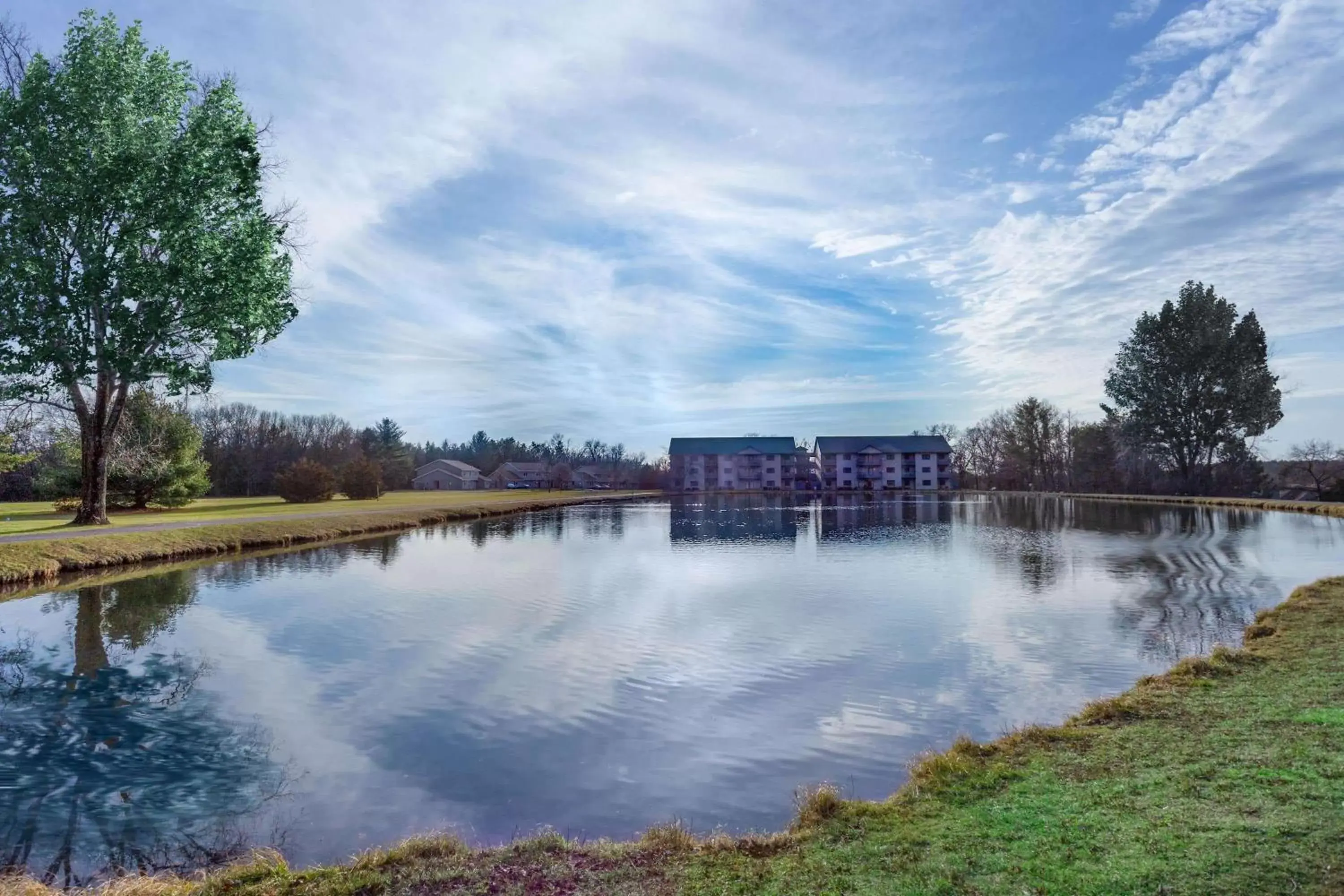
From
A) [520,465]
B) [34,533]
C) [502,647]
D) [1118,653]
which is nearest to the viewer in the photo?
[1118,653]

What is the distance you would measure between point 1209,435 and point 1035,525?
1161 inches

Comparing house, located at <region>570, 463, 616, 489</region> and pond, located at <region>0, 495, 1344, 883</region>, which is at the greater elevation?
house, located at <region>570, 463, 616, 489</region>

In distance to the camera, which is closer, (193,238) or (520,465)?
(193,238)

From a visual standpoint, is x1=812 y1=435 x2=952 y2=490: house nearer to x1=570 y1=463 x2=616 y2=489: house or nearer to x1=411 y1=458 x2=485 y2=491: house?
x1=570 y1=463 x2=616 y2=489: house

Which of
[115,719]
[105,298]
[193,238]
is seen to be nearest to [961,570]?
[115,719]

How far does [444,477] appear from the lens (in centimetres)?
11844

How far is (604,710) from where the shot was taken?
9148 mm

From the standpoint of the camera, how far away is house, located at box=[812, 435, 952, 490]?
10731cm

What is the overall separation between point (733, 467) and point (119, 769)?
10514 centimetres

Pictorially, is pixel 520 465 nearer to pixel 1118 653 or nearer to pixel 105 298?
pixel 105 298

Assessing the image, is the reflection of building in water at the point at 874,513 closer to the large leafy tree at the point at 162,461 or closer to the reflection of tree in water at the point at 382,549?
the reflection of tree in water at the point at 382,549

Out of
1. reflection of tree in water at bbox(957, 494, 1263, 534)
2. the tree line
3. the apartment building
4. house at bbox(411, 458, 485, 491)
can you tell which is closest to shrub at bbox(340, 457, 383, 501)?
the tree line

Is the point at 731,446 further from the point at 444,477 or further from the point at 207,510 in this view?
the point at 207,510

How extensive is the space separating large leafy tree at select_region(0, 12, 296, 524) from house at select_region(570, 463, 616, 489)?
320 feet
